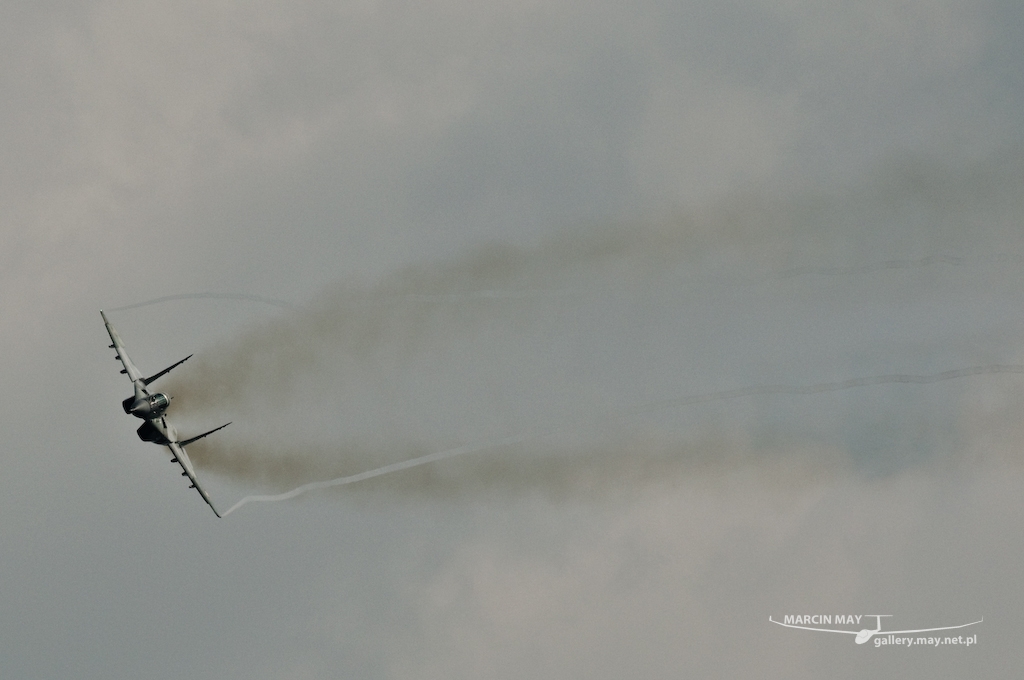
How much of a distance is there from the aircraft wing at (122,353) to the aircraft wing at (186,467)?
431 cm

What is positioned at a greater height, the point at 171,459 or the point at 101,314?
→ the point at 101,314

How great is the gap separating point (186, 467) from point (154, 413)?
515cm

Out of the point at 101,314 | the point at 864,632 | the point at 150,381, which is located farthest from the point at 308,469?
the point at 864,632

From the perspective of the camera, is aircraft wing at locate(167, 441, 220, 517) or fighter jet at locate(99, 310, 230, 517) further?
aircraft wing at locate(167, 441, 220, 517)

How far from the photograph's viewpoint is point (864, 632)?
103 m

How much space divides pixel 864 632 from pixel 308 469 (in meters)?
40.8

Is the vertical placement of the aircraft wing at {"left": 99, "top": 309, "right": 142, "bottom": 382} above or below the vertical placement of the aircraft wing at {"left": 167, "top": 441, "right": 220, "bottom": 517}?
above

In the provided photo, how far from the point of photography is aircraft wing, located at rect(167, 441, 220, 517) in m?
86.6

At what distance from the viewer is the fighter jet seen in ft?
272

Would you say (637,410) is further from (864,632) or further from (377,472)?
(864,632)

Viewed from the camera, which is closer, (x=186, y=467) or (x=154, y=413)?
(x=154, y=413)

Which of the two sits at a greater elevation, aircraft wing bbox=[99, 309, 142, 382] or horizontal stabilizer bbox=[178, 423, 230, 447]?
aircraft wing bbox=[99, 309, 142, 382]

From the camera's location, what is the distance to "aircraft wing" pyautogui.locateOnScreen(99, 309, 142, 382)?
8606cm

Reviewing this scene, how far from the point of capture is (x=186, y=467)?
8719 cm
